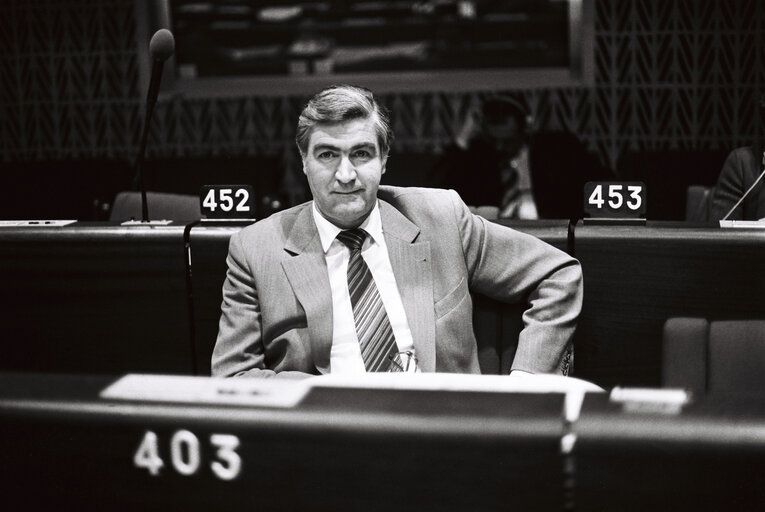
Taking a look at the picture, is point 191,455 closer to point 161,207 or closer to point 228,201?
point 228,201

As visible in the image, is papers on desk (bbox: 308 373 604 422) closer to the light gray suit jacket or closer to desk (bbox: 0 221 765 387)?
the light gray suit jacket

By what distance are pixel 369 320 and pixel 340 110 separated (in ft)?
1.48

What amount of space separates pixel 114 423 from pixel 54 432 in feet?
0.16

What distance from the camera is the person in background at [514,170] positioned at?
14.6 ft

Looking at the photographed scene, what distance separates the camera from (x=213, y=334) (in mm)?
2100

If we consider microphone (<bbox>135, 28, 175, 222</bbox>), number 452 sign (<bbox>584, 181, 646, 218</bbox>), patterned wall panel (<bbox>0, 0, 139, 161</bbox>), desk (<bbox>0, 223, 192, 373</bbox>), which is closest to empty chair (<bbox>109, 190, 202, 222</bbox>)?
microphone (<bbox>135, 28, 175, 222</bbox>)

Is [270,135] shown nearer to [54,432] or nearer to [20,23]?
[20,23]

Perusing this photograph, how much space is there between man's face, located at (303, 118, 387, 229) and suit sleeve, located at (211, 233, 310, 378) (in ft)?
0.73

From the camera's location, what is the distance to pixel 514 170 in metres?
4.56

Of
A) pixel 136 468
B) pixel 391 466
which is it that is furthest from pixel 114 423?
pixel 391 466

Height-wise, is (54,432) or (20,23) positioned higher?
(20,23)

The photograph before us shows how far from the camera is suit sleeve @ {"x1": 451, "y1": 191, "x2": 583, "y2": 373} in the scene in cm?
183

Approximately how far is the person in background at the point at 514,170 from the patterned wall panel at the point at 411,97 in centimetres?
119

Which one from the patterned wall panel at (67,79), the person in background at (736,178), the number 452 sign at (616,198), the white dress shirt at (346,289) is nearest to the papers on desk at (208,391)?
the white dress shirt at (346,289)
